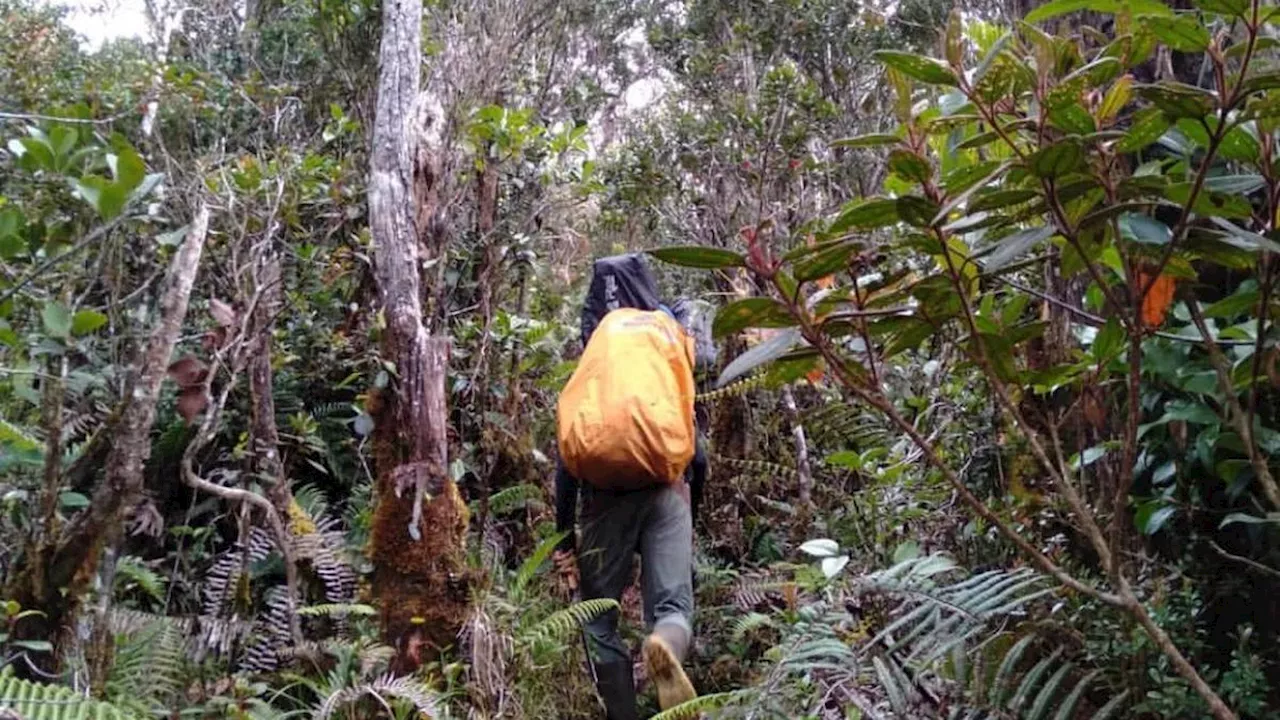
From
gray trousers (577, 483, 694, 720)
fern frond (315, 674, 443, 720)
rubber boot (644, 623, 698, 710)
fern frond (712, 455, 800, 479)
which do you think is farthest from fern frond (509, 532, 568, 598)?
fern frond (712, 455, 800, 479)

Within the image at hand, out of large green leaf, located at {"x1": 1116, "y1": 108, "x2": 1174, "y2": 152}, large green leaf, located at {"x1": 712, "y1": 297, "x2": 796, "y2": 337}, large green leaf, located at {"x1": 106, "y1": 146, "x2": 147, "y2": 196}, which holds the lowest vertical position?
large green leaf, located at {"x1": 712, "y1": 297, "x2": 796, "y2": 337}

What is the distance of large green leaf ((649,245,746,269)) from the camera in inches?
60.8

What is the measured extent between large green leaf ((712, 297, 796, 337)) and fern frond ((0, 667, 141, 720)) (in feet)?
6.36

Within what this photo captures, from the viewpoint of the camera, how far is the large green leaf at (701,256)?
1.54 m

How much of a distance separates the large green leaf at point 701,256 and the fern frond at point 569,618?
279cm

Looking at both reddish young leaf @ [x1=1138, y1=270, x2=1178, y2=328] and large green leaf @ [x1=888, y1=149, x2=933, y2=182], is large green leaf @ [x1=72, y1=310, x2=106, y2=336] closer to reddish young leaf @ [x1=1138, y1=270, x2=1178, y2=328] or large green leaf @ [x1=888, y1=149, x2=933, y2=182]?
large green leaf @ [x1=888, y1=149, x2=933, y2=182]

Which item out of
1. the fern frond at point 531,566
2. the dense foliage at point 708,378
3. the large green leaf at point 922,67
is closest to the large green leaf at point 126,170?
the dense foliage at point 708,378

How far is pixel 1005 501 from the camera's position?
9.80 feet

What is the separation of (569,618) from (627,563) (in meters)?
0.40

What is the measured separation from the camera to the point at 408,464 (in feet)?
14.0

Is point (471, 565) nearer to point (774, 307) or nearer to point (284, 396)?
point (284, 396)

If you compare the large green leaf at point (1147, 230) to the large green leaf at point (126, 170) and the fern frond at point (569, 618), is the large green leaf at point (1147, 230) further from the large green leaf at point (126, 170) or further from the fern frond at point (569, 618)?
the fern frond at point (569, 618)

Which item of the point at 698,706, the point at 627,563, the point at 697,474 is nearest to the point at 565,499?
the point at 627,563

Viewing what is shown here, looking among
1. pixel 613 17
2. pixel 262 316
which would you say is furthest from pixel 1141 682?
pixel 613 17
